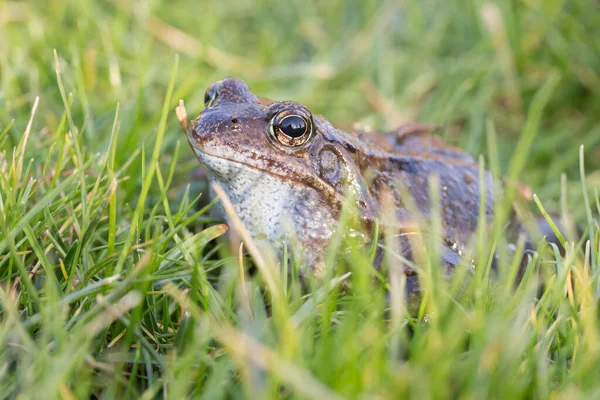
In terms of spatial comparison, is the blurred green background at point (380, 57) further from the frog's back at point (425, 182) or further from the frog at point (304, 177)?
the frog at point (304, 177)

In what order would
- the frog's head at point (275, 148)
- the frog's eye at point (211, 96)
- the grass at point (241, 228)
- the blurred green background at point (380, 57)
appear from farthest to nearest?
the blurred green background at point (380, 57)
the frog's eye at point (211, 96)
the frog's head at point (275, 148)
the grass at point (241, 228)

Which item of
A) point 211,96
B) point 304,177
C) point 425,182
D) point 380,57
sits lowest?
point 425,182

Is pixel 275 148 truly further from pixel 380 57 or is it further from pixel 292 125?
pixel 380 57

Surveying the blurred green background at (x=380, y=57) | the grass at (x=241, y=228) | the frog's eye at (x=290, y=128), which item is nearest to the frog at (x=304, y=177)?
the frog's eye at (x=290, y=128)

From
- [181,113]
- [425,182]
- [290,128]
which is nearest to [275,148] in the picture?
[290,128]

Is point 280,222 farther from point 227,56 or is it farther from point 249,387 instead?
point 227,56

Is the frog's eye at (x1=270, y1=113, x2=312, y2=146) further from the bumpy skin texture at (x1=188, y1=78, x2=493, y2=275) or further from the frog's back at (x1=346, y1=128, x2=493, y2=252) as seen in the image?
the frog's back at (x1=346, y1=128, x2=493, y2=252)

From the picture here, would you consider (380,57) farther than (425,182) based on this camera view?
Yes
